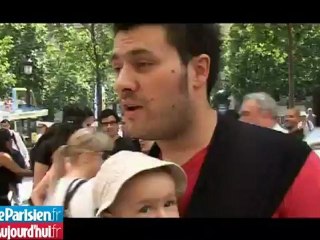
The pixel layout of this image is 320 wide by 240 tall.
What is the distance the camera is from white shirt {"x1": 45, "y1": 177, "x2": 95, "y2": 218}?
12.8 ft

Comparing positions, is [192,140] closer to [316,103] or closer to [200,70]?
[200,70]

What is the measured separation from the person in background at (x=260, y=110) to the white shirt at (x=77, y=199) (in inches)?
43.8

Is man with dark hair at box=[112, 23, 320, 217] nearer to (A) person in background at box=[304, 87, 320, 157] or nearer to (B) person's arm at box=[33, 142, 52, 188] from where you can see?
(A) person in background at box=[304, 87, 320, 157]

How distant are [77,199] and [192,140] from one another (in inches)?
33.6

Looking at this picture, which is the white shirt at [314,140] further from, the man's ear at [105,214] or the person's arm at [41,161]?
the person's arm at [41,161]

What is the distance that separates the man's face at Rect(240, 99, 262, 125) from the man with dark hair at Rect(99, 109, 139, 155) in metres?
0.77

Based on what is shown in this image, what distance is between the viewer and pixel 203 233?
4262mm

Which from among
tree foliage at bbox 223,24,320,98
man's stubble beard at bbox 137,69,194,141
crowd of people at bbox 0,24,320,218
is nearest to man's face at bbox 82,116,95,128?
crowd of people at bbox 0,24,320,218

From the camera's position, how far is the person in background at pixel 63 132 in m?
3.97

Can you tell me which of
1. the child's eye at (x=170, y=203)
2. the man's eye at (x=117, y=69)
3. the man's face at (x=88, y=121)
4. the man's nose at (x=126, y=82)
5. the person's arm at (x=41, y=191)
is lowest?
the child's eye at (x=170, y=203)

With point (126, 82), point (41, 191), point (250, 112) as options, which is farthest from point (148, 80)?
point (41, 191)

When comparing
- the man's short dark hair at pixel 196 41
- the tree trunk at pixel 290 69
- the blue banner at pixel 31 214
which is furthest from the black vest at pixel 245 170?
the blue banner at pixel 31 214
